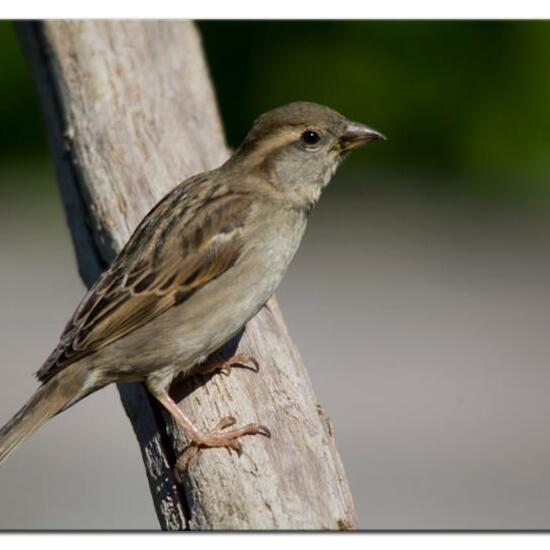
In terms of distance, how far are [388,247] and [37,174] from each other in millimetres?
2498

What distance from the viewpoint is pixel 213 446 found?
3.35 metres

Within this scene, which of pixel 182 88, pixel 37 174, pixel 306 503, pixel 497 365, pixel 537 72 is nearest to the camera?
pixel 306 503

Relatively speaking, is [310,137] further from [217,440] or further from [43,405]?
[43,405]

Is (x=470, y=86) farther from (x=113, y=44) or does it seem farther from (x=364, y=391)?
(x=113, y=44)

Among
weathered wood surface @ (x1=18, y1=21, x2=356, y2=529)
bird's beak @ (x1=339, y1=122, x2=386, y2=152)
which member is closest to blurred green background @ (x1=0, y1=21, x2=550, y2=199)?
weathered wood surface @ (x1=18, y1=21, x2=356, y2=529)

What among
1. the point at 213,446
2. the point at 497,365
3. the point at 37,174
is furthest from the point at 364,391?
the point at 213,446

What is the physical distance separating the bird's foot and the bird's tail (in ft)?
1.42

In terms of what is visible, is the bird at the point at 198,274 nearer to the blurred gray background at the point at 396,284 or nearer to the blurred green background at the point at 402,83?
the blurred gray background at the point at 396,284

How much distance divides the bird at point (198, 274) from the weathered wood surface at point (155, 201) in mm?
103

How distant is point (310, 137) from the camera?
3949mm

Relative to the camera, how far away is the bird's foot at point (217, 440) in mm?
3336

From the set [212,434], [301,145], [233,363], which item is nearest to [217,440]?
[212,434]

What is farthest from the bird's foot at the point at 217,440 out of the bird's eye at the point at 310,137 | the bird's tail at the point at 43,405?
the bird's eye at the point at 310,137
